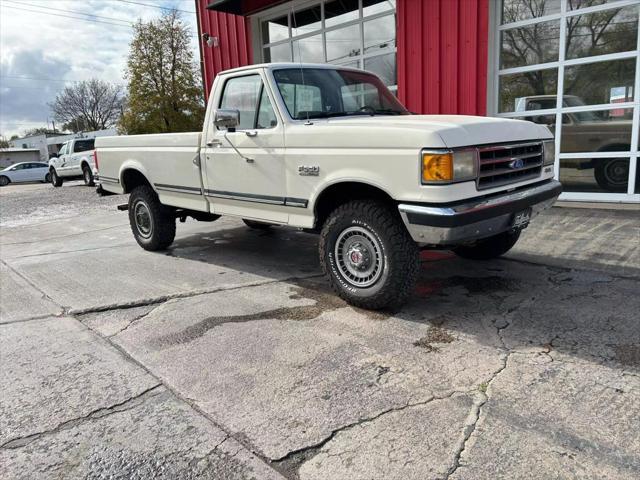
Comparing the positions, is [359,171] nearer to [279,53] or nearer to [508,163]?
[508,163]

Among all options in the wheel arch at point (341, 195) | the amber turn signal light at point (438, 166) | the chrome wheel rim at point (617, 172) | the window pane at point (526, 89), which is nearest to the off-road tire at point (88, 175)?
the window pane at point (526, 89)

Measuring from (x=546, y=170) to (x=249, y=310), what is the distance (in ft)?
9.54

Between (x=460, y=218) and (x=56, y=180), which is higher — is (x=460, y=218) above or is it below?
above

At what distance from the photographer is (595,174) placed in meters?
7.89

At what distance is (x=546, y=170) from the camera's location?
4531mm

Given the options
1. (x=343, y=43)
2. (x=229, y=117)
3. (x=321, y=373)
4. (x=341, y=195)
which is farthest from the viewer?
(x=343, y=43)

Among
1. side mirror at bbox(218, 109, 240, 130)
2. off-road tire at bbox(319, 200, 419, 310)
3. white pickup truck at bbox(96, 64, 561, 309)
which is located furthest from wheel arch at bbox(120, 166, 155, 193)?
off-road tire at bbox(319, 200, 419, 310)

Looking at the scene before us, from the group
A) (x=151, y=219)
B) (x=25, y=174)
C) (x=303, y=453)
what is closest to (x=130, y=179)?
(x=151, y=219)

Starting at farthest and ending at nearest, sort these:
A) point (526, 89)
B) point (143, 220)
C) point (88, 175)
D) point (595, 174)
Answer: point (88, 175) < point (526, 89) < point (595, 174) < point (143, 220)

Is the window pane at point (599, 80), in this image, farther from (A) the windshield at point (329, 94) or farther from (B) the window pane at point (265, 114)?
(B) the window pane at point (265, 114)

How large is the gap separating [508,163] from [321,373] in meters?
2.20

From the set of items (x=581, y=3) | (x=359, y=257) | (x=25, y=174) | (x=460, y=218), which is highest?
(x=581, y=3)

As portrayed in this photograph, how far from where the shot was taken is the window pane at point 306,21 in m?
11.0

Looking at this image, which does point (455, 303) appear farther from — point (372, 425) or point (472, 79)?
point (472, 79)
